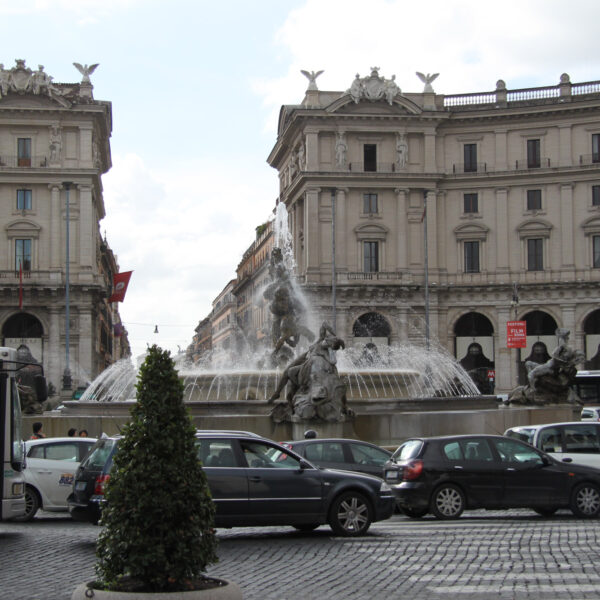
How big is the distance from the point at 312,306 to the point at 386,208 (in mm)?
9480

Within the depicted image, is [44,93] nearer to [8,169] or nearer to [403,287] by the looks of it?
[8,169]

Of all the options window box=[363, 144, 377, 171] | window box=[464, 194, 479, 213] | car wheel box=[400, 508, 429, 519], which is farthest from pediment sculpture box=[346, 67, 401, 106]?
car wheel box=[400, 508, 429, 519]

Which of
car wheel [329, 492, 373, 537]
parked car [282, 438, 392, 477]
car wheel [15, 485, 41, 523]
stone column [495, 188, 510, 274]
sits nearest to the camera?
car wheel [329, 492, 373, 537]

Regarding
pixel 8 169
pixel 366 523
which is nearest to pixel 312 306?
pixel 8 169

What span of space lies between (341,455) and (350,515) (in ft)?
11.4

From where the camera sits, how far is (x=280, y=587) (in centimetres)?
1017

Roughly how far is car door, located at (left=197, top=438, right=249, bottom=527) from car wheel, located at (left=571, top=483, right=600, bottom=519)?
231 inches

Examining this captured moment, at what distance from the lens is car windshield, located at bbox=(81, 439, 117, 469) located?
14242 millimetres

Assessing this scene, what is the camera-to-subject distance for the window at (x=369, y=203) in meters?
75.3

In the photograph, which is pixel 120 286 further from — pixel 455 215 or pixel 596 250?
pixel 596 250

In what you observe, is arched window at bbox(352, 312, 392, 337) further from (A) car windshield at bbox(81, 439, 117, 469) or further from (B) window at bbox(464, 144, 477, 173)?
(A) car windshield at bbox(81, 439, 117, 469)

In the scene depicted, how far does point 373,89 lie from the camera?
75750 mm

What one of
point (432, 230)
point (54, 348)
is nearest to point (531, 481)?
point (54, 348)

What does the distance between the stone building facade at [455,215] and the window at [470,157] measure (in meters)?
0.07
